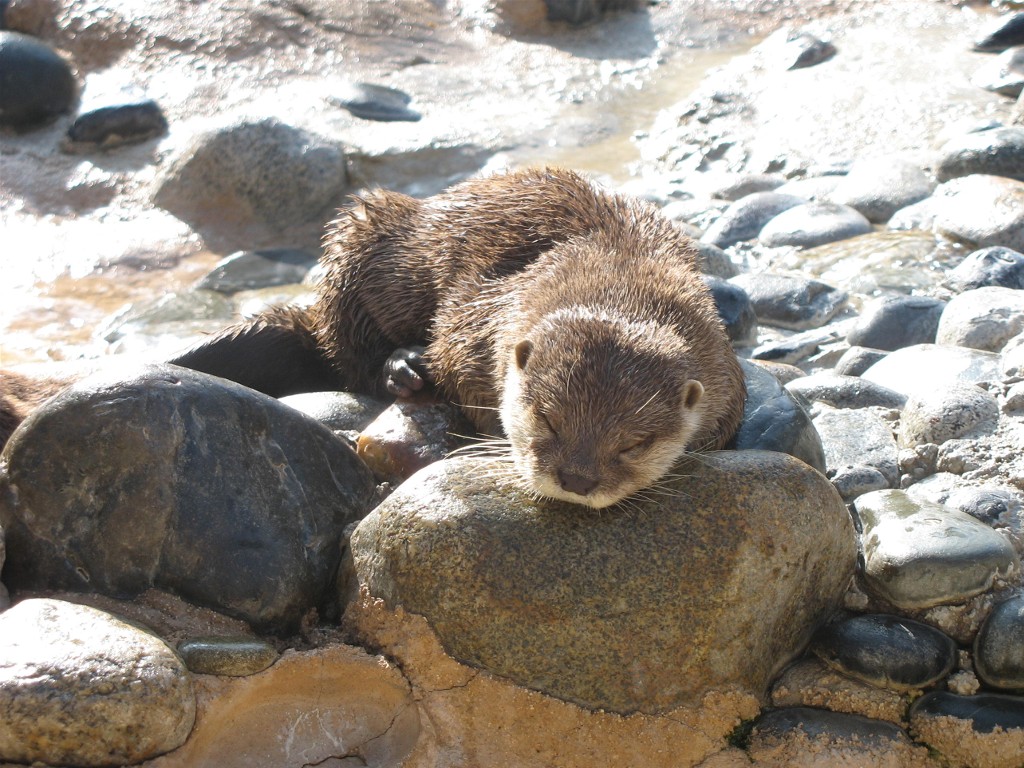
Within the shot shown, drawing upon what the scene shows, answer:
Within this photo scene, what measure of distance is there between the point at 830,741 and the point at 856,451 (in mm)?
1370

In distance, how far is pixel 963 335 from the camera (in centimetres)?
484

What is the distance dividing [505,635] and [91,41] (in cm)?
930

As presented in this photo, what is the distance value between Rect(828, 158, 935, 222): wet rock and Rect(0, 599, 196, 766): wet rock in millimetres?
5716

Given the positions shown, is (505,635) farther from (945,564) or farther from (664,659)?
(945,564)

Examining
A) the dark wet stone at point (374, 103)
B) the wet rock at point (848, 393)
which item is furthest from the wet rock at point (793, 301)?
the dark wet stone at point (374, 103)

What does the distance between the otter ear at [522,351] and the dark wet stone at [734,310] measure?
6.96 ft

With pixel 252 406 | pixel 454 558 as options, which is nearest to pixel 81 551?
pixel 252 406

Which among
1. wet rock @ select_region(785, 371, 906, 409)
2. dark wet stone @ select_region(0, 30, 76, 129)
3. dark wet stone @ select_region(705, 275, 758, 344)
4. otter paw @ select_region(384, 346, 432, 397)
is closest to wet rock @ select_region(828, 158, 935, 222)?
dark wet stone @ select_region(705, 275, 758, 344)

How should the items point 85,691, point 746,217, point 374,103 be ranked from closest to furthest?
point 85,691 < point 746,217 < point 374,103

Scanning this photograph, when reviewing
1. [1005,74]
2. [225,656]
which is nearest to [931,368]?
[225,656]

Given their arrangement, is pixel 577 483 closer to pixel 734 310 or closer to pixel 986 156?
pixel 734 310

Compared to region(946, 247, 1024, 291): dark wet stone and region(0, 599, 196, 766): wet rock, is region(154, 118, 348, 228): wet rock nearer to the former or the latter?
region(946, 247, 1024, 291): dark wet stone

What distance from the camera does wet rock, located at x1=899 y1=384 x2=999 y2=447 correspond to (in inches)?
153

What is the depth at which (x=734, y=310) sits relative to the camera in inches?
210
